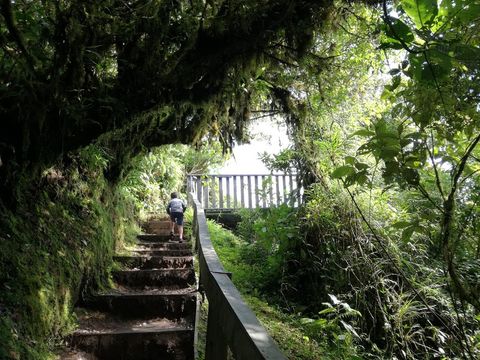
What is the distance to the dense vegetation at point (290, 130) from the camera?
271 cm

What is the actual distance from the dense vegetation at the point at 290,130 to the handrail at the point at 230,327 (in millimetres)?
1141

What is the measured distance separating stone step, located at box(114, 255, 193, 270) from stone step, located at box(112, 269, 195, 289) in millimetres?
592

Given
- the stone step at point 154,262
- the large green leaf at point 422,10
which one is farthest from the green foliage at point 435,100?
the stone step at point 154,262

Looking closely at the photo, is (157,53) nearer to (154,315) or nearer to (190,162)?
(154,315)

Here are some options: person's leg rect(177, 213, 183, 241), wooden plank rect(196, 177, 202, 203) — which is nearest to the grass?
person's leg rect(177, 213, 183, 241)

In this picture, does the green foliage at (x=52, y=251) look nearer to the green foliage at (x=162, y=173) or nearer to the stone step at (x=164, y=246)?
the stone step at (x=164, y=246)

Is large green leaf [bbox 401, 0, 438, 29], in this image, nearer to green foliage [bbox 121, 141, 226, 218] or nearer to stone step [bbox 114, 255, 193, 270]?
stone step [bbox 114, 255, 193, 270]

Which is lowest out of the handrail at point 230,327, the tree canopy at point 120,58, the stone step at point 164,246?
the stone step at point 164,246

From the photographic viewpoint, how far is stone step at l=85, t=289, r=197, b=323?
5043 mm

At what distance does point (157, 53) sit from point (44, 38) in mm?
1029

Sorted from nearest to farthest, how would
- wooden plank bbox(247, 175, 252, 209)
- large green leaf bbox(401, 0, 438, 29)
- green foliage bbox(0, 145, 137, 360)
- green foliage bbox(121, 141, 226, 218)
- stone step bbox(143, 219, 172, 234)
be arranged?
large green leaf bbox(401, 0, 438, 29) < green foliage bbox(0, 145, 137, 360) < green foliage bbox(121, 141, 226, 218) < stone step bbox(143, 219, 172, 234) < wooden plank bbox(247, 175, 252, 209)

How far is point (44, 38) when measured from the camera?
148 inches

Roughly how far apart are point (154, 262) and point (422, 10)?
5.72 metres

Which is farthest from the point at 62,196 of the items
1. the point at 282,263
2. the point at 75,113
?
the point at 282,263
